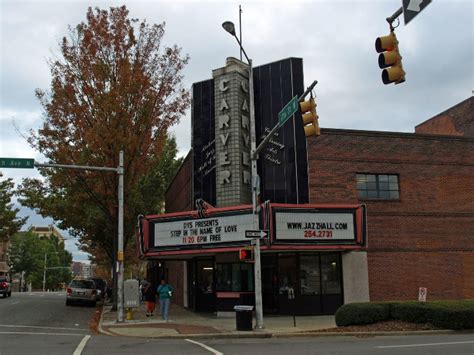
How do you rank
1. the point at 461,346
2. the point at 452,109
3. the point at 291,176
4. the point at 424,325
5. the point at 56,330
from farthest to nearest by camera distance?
1. the point at 452,109
2. the point at 291,176
3. the point at 56,330
4. the point at 424,325
5. the point at 461,346

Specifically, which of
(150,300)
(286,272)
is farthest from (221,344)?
(150,300)

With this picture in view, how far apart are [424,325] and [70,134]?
17.3 meters

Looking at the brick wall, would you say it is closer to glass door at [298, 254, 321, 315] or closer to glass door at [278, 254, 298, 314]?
glass door at [298, 254, 321, 315]

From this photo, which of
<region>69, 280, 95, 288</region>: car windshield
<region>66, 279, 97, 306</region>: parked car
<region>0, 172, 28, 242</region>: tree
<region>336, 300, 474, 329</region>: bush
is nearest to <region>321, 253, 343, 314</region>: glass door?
<region>336, 300, 474, 329</region>: bush

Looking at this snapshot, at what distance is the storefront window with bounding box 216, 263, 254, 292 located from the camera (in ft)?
76.0

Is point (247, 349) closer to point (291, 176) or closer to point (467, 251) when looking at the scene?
point (291, 176)

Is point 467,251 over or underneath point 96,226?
underneath

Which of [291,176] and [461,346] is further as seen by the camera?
[291,176]

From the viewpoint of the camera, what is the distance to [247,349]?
522 inches

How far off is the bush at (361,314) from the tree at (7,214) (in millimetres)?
37963

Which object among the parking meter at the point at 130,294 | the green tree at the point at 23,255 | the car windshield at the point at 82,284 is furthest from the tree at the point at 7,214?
the green tree at the point at 23,255

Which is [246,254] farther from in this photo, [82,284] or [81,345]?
[82,284]

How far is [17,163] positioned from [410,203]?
17588 millimetres

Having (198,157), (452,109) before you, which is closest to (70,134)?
(198,157)
